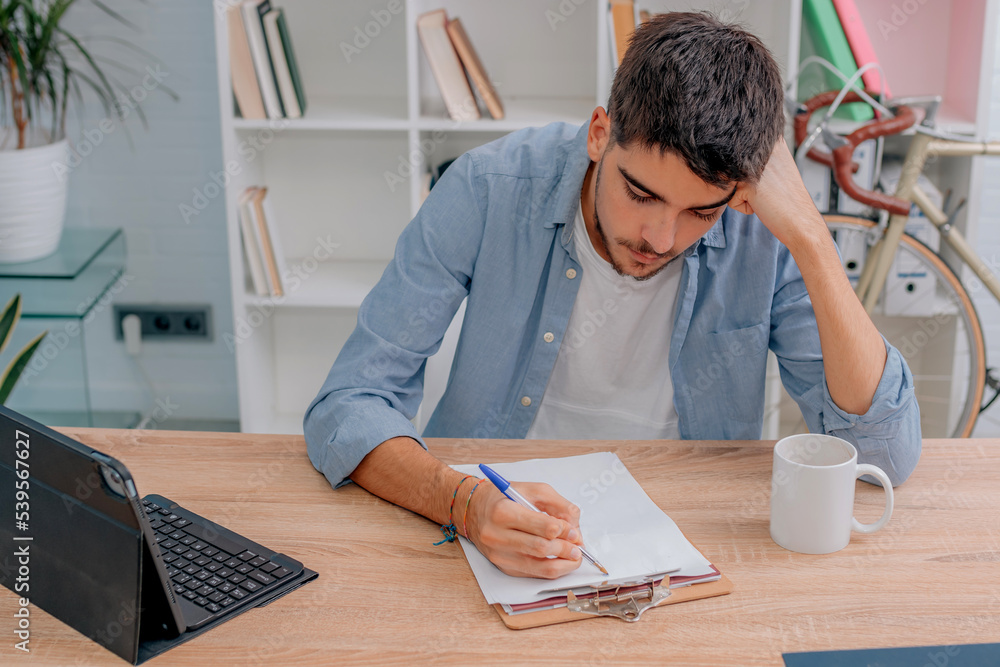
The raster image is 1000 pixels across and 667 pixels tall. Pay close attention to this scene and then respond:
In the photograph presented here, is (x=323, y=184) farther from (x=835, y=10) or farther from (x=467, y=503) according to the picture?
(x=467, y=503)

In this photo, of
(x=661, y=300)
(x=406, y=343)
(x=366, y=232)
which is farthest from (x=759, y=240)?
(x=366, y=232)

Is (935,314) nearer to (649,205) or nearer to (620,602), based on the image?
(649,205)

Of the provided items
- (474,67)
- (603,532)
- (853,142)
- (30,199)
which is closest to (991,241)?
(853,142)

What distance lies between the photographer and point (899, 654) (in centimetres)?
78

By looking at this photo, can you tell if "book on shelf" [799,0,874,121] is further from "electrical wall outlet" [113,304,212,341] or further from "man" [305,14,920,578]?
"electrical wall outlet" [113,304,212,341]

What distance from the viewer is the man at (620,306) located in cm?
104

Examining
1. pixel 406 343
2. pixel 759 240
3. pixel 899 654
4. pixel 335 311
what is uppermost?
pixel 759 240

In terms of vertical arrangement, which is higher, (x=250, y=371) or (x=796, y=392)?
(x=796, y=392)

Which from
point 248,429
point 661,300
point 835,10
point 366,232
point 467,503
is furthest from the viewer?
point 366,232

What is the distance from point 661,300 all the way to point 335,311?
1384 mm

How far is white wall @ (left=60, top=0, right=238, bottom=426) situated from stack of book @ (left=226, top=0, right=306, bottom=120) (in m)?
0.36

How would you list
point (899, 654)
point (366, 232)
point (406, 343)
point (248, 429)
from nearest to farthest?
point (899, 654) < point (406, 343) < point (248, 429) < point (366, 232)

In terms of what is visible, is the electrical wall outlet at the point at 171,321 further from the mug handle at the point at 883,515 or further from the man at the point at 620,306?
the mug handle at the point at 883,515

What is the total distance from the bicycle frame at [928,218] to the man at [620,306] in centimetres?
97
